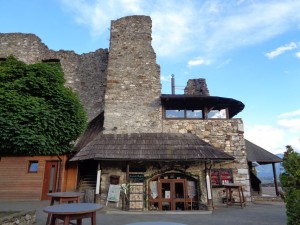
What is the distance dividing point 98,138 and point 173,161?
3795mm

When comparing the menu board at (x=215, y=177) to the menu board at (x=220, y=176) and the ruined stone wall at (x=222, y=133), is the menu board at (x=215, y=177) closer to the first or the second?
the menu board at (x=220, y=176)

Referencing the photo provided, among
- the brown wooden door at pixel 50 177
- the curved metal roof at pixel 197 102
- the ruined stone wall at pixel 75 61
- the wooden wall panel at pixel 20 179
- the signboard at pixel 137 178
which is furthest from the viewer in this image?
the ruined stone wall at pixel 75 61

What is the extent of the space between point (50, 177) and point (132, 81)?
665 cm

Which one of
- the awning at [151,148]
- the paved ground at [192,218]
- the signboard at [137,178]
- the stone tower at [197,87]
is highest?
the stone tower at [197,87]

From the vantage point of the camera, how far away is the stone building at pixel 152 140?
387 inches

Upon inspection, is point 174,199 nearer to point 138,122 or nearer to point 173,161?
point 173,161

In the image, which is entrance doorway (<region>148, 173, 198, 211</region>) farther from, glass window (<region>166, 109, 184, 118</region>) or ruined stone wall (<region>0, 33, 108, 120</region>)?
ruined stone wall (<region>0, 33, 108, 120</region>)

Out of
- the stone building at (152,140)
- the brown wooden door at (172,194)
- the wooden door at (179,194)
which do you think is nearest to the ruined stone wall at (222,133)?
the stone building at (152,140)

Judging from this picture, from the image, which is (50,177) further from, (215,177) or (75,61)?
(75,61)

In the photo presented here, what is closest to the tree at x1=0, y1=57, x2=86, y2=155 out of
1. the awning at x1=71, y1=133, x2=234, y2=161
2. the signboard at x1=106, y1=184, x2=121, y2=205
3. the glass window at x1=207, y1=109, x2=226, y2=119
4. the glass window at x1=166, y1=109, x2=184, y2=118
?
the awning at x1=71, y1=133, x2=234, y2=161

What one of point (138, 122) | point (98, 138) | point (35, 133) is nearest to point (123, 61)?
point (138, 122)

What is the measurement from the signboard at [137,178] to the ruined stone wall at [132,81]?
229 cm

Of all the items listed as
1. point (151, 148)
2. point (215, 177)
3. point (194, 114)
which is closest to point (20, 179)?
point (151, 148)

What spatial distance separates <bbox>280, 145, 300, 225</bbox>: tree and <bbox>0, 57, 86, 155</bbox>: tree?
9.59 meters
